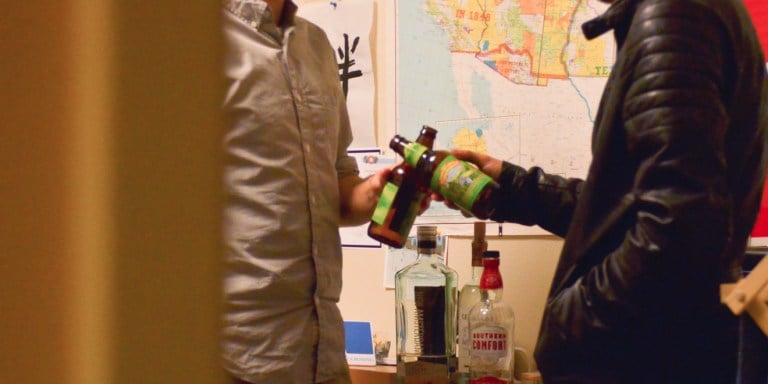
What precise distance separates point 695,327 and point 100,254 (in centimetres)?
84

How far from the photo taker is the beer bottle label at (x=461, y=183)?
1069 mm

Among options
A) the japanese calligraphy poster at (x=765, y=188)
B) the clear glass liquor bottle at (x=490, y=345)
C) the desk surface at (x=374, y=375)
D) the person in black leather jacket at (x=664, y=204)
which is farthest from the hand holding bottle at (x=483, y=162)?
the japanese calligraphy poster at (x=765, y=188)

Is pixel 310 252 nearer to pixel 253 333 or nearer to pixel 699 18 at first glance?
pixel 253 333

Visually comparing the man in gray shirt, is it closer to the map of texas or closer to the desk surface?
the desk surface

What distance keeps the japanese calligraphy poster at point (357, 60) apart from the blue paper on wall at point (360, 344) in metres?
0.43

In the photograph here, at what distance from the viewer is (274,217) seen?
107 cm

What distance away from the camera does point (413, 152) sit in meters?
1.19

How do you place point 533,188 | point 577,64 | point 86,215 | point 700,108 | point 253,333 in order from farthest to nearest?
1. point 577,64
2. point 533,188
3. point 253,333
4. point 700,108
5. point 86,215

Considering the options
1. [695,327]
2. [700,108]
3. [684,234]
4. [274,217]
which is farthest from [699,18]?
[274,217]

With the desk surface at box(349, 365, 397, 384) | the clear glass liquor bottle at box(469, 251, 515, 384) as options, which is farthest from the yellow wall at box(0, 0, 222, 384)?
the desk surface at box(349, 365, 397, 384)

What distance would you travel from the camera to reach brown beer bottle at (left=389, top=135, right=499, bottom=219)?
1.07 metres

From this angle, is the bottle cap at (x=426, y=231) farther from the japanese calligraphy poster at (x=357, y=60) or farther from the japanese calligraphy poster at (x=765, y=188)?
the japanese calligraphy poster at (x=765, y=188)

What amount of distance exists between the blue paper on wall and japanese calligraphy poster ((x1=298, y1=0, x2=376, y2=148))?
432mm

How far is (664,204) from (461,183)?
353 millimetres
